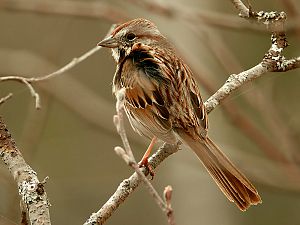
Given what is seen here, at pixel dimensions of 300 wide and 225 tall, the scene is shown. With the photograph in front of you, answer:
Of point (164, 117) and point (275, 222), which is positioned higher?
point (275, 222)

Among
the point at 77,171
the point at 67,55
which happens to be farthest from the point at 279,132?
the point at 67,55

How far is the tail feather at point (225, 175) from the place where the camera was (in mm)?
3508

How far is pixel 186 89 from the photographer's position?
13.7 ft

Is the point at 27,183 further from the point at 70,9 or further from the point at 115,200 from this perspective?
the point at 70,9

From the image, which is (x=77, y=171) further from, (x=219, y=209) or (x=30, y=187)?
(x=30, y=187)

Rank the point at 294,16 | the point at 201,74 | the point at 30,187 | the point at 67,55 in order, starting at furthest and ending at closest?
the point at 67,55
the point at 201,74
the point at 294,16
the point at 30,187

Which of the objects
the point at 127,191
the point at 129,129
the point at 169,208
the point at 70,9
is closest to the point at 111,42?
the point at 70,9

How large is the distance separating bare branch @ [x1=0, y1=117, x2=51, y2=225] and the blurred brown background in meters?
0.12

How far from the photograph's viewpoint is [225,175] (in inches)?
145

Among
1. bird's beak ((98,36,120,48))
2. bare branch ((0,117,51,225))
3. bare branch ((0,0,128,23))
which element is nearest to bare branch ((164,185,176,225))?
bare branch ((0,117,51,225))

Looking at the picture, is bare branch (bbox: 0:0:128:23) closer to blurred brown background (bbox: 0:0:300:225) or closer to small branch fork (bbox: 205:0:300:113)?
blurred brown background (bbox: 0:0:300:225)

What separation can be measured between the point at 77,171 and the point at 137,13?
1972 mm

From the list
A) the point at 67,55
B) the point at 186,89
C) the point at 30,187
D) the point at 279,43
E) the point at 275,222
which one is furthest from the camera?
the point at 67,55

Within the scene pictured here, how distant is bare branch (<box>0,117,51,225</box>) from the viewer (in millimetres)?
2760
